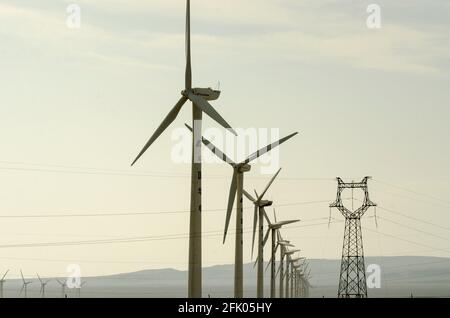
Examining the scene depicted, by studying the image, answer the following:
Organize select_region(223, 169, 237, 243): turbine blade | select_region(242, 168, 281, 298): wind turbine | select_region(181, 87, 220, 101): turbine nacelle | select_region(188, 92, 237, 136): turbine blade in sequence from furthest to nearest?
select_region(242, 168, 281, 298): wind turbine, select_region(223, 169, 237, 243): turbine blade, select_region(181, 87, 220, 101): turbine nacelle, select_region(188, 92, 237, 136): turbine blade

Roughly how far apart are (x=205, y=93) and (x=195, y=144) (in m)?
7.83

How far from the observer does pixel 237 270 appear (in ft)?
406

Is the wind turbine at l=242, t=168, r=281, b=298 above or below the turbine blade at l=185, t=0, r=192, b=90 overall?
below

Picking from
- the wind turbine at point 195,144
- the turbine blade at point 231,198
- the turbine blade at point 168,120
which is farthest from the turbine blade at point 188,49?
the turbine blade at point 231,198

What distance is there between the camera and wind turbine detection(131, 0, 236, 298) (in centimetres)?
9488

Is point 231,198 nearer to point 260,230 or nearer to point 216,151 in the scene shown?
point 216,151

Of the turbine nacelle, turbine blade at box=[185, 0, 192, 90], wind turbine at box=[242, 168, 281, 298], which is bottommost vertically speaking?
wind turbine at box=[242, 168, 281, 298]

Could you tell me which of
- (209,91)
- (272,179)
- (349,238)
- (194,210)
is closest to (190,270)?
(194,210)

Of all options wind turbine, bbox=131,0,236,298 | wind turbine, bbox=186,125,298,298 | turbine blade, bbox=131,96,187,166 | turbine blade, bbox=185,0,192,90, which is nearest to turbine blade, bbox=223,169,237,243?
wind turbine, bbox=186,125,298,298

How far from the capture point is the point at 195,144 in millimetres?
97250

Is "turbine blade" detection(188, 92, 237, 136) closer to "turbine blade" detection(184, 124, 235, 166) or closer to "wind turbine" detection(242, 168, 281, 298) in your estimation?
"turbine blade" detection(184, 124, 235, 166)

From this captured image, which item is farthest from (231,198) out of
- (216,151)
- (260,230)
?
(260,230)

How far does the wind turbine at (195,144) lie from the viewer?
9488cm
